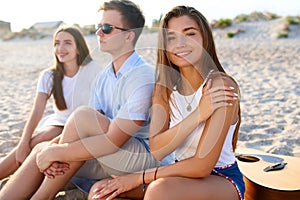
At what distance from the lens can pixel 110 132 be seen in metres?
1.96

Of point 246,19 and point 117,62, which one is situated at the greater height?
point 117,62

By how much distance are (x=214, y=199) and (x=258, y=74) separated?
6229 millimetres

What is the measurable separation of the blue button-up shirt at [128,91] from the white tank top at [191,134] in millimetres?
173

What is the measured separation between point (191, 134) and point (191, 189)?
281mm

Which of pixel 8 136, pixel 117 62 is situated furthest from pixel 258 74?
pixel 117 62

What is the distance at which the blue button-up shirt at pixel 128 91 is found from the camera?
6.63 feet

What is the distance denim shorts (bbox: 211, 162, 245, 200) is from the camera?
1.78 m

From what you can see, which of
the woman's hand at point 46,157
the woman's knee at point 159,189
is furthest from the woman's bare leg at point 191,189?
the woman's hand at point 46,157

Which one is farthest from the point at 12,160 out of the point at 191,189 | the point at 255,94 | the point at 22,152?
the point at 255,94

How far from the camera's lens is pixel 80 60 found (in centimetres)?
298

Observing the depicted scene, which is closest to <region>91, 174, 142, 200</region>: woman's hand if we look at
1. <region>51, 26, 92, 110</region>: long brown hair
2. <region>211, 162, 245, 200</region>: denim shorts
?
<region>211, 162, 245, 200</region>: denim shorts

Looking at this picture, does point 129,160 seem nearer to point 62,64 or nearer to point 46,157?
point 46,157

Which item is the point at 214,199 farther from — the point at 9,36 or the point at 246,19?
the point at 9,36

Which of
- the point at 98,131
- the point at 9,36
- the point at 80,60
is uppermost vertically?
the point at 80,60
